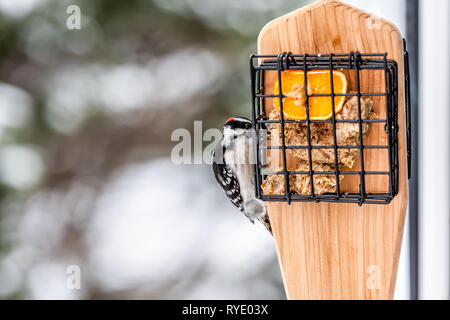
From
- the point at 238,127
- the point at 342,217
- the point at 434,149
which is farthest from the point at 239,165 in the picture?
the point at 434,149

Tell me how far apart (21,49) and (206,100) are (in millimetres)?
571

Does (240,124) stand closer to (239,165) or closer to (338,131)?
(239,165)

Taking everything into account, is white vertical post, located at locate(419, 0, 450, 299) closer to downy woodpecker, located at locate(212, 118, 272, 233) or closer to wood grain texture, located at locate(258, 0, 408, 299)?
wood grain texture, located at locate(258, 0, 408, 299)

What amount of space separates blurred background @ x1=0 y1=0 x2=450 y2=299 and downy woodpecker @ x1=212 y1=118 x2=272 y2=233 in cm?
28

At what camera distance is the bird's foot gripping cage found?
703mm

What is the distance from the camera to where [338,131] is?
2.39 feet

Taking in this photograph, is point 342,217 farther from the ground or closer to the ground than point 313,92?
closer to the ground

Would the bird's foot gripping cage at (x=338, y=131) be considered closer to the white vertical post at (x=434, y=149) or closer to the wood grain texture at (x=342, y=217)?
the wood grain texture at (x=342, y=217)

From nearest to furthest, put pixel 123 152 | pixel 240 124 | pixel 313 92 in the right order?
pixel 313 92
pixel 240 124
pixel 123 152

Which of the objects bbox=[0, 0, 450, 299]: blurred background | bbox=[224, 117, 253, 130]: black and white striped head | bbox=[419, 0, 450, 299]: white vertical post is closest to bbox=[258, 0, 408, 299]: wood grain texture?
bbox=[224, 117, 253, 130]: black and white striped head

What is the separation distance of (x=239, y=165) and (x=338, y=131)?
1.02ft

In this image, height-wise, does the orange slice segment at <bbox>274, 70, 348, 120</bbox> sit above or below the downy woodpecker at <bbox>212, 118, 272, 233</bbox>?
above

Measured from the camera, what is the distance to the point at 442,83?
97 centimetres
